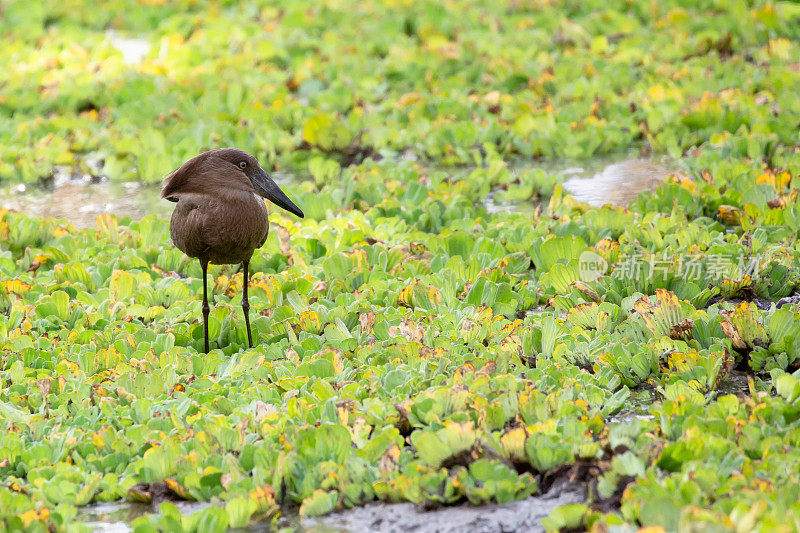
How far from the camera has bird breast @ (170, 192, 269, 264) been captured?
4703 mm

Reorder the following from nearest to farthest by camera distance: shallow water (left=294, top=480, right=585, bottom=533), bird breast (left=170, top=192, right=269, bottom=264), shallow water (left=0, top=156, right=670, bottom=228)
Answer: shallow water (left=294, top=480, right=585, bottom=533), bird breast (left=170, top=192, right=269, bottom=264), shallow water (left=0, top=156, right=670, bottom=228)

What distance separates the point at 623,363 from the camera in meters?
4.27

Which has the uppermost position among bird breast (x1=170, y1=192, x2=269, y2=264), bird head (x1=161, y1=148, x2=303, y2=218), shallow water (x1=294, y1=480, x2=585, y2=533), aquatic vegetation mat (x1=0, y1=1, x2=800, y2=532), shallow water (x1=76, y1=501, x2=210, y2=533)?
bird head (x1=161, y1=148, x2=303, y2=218)

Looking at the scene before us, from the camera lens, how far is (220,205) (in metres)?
4.70

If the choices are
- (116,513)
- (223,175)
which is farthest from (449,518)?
(223,175)

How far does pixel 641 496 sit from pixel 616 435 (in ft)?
1.37

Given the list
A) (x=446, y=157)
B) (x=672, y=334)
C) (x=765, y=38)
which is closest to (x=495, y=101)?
(x=446, y=157)

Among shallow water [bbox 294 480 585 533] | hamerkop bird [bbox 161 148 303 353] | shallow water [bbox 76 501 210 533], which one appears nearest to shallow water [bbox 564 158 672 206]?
hamerkop bird [bbox 161 148 303 353]

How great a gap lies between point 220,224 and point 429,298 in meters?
1.14

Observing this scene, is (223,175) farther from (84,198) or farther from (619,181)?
(619,181)

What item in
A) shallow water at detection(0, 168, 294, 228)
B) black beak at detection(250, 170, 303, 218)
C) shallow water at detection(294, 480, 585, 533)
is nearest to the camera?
shallow water at detection(294, 480, 585, 533)

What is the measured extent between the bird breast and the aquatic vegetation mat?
1.30 feet

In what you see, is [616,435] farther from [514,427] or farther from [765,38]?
[765,38]

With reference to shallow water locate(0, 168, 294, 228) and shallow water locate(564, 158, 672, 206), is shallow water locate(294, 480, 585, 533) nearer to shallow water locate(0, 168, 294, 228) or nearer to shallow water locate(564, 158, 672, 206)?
shallow water locate(564, 158, 672, 206)
